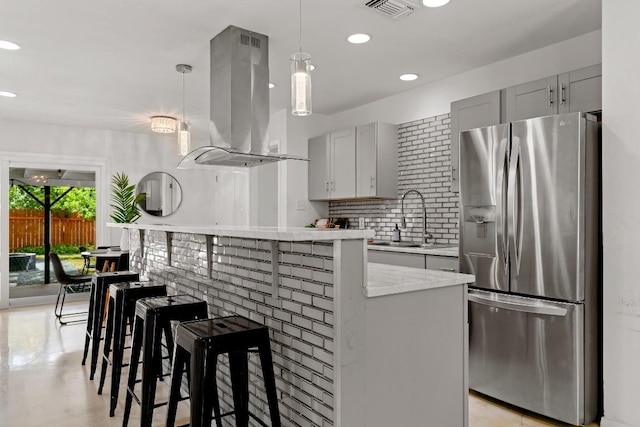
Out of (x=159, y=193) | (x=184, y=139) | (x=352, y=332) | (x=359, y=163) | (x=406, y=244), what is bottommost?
(x=352, y=332)

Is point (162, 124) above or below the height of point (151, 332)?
above

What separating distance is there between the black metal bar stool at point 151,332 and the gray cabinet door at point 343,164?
2742mm

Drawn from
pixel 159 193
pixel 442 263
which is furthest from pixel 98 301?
pixel 159 193

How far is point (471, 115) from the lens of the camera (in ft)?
12.0

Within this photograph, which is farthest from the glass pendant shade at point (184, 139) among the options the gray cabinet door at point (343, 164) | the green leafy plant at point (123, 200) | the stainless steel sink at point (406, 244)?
the green leafy plant at point (123, 200)

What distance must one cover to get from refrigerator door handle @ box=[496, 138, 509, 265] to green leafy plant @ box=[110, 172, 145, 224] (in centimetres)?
523

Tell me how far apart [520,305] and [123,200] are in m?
5.56

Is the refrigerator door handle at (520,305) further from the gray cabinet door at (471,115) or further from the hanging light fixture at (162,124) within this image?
the hanging light fixture at (162,124)

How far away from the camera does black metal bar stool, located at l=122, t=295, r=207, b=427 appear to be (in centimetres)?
216

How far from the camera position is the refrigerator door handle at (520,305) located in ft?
8.55

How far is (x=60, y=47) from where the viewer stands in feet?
11.4

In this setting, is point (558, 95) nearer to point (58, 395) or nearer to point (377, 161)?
point (377, 161)

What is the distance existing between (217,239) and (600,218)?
233 centimetres

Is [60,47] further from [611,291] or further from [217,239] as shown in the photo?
[611,291]
